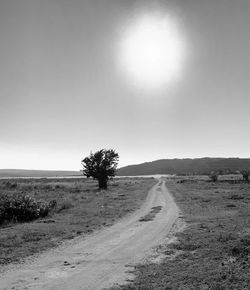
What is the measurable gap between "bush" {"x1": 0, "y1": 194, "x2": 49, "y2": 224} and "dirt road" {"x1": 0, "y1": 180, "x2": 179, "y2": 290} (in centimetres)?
930

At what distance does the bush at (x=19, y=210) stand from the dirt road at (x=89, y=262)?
30.5 feet

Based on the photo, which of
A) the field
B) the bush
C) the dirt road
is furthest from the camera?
the bush

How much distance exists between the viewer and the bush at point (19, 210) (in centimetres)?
2712

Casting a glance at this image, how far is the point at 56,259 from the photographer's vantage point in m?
13.7

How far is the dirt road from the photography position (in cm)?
1054

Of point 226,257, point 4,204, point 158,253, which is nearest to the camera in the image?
Result: point 226,257

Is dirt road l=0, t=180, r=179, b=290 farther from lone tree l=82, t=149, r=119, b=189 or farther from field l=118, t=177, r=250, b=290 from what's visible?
lone tree l=82, t=149, r=119, b=189

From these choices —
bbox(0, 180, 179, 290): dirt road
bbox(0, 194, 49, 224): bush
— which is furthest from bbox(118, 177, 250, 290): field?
bbox(0, 194, 49, 224): bush

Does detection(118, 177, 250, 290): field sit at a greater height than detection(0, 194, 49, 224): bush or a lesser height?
lesser

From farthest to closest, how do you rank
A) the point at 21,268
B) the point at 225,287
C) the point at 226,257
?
the point at 226,257 < the point at 21,268 < the point at 225,287

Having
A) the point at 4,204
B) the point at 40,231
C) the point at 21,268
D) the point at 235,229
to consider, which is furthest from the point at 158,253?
the point at 4,204

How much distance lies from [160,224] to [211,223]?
11.4 ft

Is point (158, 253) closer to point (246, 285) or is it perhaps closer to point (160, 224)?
point (246, 285)

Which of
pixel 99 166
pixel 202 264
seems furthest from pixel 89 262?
pixel 99 166
